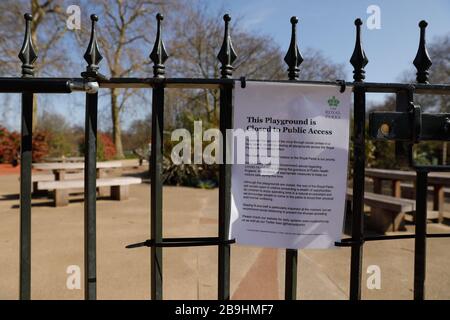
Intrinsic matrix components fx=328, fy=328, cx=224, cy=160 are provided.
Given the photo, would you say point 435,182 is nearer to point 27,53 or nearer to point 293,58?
point 293,58

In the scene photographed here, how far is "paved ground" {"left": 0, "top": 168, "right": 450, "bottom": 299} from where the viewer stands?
8.89ft

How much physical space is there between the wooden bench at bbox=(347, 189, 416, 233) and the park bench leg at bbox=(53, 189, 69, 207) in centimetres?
569

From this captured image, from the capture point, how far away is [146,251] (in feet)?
12.2

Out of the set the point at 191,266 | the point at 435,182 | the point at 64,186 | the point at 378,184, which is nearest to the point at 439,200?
the point at 435,182

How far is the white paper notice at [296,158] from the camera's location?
1.48m

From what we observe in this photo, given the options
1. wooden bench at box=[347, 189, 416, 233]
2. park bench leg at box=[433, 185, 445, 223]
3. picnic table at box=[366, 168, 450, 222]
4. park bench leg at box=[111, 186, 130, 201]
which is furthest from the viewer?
park bench leg at box=[111, 186, 130, 201]

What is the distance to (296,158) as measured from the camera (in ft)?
4.86

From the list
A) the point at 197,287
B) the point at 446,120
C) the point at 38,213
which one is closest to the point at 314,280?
the point at 197,287

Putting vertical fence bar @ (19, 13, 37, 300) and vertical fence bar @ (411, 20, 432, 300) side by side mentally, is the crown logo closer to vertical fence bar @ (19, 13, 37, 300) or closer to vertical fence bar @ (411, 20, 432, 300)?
vertical fence bar @ (411, 20, 432, 300)

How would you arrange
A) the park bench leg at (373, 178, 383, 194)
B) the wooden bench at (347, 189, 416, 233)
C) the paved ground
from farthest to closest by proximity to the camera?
the park bench leg at (373, 178, 383, 194), the wooden bench at (347, 189, 416, 233), the paved ground

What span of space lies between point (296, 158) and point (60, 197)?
629 centimetres

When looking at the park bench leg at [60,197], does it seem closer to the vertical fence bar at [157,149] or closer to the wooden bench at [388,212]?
the wooden bench at [388,212]

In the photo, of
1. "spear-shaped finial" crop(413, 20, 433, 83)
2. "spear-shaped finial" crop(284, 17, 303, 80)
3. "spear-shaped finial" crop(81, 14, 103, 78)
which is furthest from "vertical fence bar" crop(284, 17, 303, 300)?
"spear-shaped finial" crop(81, 14, 103, 78)

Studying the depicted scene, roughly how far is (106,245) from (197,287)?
169 cm
